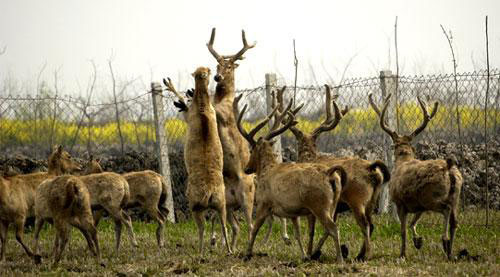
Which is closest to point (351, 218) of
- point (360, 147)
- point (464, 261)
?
point (360, 147)

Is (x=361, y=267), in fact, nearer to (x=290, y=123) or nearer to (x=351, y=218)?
(x=290, y=123)

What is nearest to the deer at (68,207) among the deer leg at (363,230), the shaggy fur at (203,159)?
the shaggy fur at (203,159)

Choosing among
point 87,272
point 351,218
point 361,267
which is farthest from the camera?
point 351,218

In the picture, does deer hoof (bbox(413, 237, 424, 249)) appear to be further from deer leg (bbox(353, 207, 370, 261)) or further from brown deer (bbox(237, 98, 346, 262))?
brown deer (bbox(237, 98, 346, 262))

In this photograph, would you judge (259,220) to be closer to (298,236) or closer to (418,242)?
(298,236)

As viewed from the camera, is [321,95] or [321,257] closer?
[321,257]

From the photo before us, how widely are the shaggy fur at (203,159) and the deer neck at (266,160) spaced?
0.70 meters

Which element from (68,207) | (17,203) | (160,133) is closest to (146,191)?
(17,203)

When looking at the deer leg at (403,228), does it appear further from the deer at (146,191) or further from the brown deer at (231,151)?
the deer at (146,191)

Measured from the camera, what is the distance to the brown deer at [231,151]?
1277 centimetres

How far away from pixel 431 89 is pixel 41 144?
9011 millimetres

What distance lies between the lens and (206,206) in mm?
11906

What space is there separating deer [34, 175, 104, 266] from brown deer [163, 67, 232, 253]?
4.73 ft

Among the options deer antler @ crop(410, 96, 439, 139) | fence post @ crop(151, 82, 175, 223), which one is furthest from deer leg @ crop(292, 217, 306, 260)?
fence post @ crop(151, 82, 175, 223)
